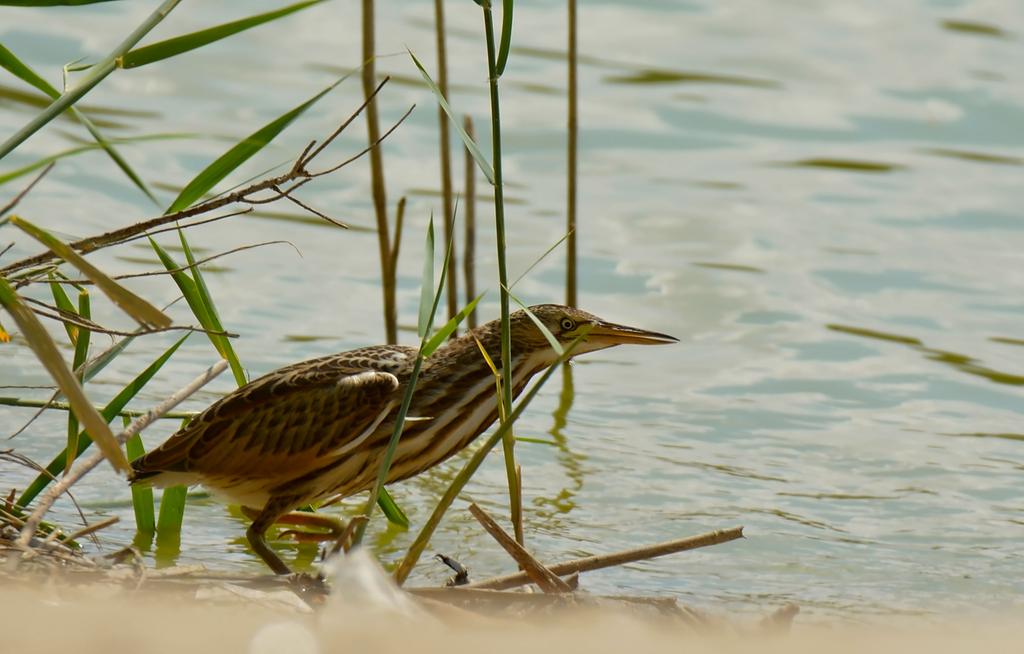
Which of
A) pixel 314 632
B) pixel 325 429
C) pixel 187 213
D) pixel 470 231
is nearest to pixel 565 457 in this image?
pixel 470 231

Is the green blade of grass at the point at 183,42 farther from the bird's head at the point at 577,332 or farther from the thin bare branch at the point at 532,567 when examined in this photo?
the bird's head at the point at 577,332

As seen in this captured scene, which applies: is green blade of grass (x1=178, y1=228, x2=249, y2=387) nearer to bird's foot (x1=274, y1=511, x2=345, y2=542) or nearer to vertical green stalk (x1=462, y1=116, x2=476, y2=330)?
bird's foot (x1=274, y1=511, x2=345, y2=542)

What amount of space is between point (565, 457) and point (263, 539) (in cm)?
228

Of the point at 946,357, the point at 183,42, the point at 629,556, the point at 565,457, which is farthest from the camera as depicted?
the point at 946,357

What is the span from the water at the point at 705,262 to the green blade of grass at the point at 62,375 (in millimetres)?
1750

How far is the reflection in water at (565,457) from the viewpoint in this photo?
671 cm

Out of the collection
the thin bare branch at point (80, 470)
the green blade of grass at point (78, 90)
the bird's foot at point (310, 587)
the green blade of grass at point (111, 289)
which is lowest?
the bird's foot at point (310, 587)

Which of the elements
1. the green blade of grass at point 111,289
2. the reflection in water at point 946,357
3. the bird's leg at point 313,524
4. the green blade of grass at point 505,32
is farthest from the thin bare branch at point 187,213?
the reflection in water at point 946,357

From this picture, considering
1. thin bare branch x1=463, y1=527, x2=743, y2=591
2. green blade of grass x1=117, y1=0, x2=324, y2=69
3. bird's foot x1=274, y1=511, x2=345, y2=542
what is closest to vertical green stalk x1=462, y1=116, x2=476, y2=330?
bird's foot x1=274, y1=511, x2=345, y2=542

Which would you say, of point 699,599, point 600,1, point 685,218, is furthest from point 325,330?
point 600,1

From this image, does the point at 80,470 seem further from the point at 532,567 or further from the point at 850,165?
the point at 850,165

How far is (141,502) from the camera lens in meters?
5.52

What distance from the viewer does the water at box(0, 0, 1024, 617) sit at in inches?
252

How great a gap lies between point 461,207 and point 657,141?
218 centimetres
